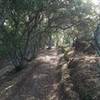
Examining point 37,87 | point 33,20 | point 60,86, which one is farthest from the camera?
point 33,20

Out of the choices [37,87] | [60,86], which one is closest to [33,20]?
[37,87]

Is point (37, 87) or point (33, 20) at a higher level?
point (33, 20)

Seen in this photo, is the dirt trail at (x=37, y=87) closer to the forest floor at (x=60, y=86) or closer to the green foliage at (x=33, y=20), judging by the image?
the forest floor at (x=60, y=86)

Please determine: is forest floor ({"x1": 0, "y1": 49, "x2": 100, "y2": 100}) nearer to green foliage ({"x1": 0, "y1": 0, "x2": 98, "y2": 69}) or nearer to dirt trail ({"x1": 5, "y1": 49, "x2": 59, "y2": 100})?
dirt trail ({"x1": 5, "y1": 49, "x2": 59, "y2": 100})

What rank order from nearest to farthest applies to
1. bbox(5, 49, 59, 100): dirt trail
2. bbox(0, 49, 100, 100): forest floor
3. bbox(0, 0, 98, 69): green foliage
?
bbox(0, 49, 100, 100): forest floor < bbox(5, 49, 59, 100): dirt trail < bbox(0, 0, 98, 69): green foliage

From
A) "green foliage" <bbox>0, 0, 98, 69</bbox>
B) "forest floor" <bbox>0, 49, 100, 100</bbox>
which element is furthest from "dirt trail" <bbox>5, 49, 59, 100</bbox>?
"green foliage" <bbox>0, 0, 98, 69</bbox>

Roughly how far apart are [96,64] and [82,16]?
26.2ft

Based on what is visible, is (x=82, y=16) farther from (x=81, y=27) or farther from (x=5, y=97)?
(x=5, y=97)

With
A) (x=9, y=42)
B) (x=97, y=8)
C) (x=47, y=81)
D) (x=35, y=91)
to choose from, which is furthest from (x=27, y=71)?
(x=97, y=8)

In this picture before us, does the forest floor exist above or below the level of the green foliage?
below

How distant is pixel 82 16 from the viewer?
20562 millimetres

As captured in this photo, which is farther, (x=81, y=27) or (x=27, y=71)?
(x=81, y=27)

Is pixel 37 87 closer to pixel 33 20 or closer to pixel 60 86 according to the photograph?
pixel 60 86

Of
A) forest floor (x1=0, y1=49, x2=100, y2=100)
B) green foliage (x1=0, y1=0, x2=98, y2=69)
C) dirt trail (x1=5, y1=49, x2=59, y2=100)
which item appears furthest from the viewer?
green foliage (x1=0, y1=0, x2=98, y2=69)
